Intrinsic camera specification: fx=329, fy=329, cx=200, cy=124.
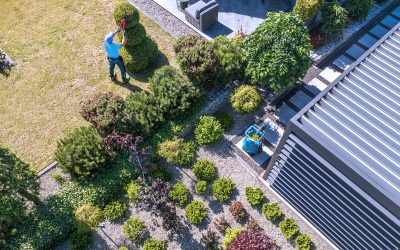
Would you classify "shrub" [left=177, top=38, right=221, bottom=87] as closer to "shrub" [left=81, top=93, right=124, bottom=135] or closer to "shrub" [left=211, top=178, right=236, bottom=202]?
"shrub" [left=81, top=93, right=124, bottom=135]

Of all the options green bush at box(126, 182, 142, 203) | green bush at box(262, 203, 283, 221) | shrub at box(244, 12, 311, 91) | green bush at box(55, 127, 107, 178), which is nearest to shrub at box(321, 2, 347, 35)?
shrub at box(244, 12, 311, 91)

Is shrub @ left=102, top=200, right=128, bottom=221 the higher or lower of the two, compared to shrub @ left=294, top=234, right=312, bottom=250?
higher

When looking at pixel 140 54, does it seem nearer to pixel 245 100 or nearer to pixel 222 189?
pixel 245 100

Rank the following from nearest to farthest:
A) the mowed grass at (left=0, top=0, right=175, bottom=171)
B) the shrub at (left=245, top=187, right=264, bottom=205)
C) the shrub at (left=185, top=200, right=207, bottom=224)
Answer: the shrub at (left=185, top=200, right=207, bottom=224) → the shrub at (left=245, top=187, right=264, bottom=205) → the mowed grass at (left=0, top=0, right=175, bottom=171)

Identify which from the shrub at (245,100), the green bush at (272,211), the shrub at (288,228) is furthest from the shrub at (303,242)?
the shrub at (245,100)

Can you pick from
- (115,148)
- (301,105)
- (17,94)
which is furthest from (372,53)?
(17,94)

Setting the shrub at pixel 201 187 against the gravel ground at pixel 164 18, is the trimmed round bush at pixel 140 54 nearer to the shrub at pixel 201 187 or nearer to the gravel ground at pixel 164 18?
the gravel ground at pixel 164 18
